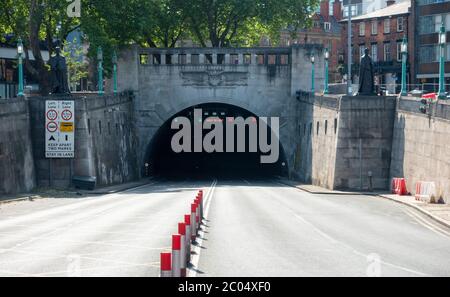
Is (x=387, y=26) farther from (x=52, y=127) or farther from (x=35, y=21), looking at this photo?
(x=52, y=127)

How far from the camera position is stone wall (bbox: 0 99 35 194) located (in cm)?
4500

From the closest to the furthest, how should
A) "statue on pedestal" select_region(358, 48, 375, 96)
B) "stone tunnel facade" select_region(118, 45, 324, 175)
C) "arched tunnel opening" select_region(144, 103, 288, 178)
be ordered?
"statue on pedestal" select_region(358, 48, 375, 96) < "stone tunnel facade" select_region(118, 45, 324, 175) < "arched tunnel opening" select_region(144, 103, 288, 178)

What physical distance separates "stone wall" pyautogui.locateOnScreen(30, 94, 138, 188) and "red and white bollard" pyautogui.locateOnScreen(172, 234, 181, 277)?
3510 cm

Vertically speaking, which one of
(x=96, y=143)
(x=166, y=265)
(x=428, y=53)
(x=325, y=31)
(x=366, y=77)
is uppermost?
(x=325, y=31)

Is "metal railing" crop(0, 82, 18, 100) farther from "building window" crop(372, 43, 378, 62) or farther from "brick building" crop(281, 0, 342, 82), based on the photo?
"brick building" crop(281, 0, 342, 82)

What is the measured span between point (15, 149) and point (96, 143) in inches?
371

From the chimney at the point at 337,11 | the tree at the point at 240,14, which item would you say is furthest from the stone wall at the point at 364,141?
the chimney at the point at 337,11

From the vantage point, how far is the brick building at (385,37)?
98000 millimetres

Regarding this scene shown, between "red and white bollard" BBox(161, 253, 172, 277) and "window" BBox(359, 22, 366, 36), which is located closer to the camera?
"red and white bollard" BBox(161, 253, 172, 277)

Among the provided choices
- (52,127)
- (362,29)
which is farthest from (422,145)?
(362,29)

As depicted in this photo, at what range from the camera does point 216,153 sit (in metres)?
96.8

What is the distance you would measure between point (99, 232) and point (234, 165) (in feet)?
215

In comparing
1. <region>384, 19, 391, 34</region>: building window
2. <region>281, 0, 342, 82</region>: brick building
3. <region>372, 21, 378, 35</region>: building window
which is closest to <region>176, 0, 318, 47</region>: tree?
<region>384, 19, 391, 34</region>: building window
